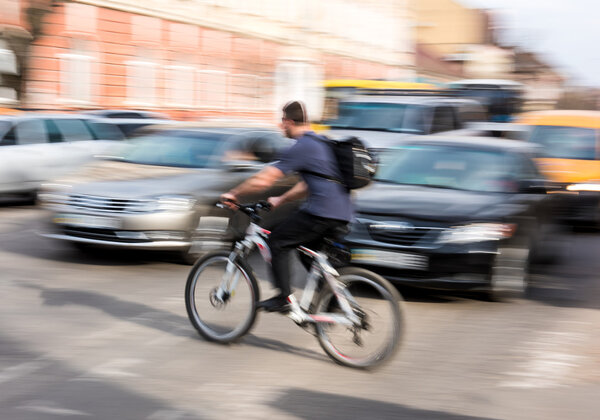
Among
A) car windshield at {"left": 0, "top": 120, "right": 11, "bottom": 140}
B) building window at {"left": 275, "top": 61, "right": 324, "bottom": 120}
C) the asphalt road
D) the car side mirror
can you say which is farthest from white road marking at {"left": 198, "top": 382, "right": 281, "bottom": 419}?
building window at {"left": 275, "top": 61, "right": 324, "bottom": 120}

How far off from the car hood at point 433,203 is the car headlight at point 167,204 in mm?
1834

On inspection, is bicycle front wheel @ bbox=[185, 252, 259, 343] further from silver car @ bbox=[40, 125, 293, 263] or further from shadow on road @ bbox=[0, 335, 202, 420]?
silver car @ bbox=[40, 125, 293, 263]

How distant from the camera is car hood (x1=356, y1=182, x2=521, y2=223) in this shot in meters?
7.96

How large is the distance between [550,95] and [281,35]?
67.8ft

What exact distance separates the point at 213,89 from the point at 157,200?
1072 inches

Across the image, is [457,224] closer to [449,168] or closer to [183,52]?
[449,168]

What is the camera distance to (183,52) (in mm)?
33344

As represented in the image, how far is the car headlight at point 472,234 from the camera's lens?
25.5 feet

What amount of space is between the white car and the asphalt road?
6.11 m

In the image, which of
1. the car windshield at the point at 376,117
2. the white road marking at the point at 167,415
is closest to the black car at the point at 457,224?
the white road marking at the point at 167,415

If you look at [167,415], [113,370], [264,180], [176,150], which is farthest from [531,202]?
[167,415]

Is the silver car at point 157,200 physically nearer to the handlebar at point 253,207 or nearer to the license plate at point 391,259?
the license plate at point 391,259

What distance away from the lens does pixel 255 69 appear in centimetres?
3847

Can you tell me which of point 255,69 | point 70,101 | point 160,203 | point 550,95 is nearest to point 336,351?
point 160,203
